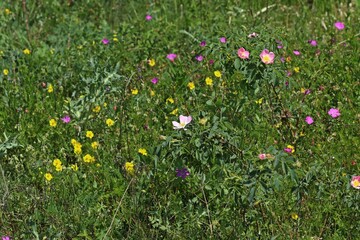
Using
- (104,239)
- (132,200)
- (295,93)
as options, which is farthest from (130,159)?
(295,93)

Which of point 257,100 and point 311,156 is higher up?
point 257,100

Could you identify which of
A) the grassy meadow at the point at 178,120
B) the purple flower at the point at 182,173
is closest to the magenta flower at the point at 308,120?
the grassy meadow at the point at 178,120

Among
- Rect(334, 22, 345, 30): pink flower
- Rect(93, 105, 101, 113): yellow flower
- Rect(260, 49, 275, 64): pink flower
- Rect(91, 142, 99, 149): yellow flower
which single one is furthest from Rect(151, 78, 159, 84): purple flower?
Rect(334, 22, 345, 30): pink flower

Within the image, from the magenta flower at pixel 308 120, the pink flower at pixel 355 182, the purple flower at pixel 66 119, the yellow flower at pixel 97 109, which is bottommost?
the magenta flower at pixel 308 120

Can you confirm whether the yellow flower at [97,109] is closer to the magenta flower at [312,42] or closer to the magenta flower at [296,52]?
the magenta flower at [296,52]

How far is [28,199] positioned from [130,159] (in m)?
0.61

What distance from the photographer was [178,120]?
12.8 ft

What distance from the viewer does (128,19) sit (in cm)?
592

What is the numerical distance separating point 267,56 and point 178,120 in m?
0.62

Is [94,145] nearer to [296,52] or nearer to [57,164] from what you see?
[57,164]

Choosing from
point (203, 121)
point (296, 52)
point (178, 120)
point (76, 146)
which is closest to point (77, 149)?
point (76, 146)

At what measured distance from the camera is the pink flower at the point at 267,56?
3506 mm

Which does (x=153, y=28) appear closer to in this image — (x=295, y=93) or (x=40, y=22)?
(x=40, y=22)

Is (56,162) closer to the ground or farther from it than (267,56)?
closer to the ground
